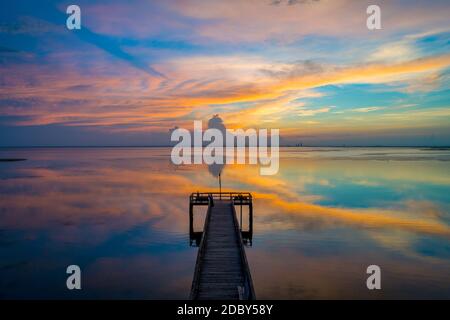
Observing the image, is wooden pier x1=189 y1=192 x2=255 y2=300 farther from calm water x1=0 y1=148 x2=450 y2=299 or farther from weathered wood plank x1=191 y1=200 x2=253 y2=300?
calm water x1=0 y1=148 x2=450 y2=299

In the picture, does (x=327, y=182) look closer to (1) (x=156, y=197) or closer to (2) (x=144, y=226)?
(1) (x=156, y=197)

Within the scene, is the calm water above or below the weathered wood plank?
below

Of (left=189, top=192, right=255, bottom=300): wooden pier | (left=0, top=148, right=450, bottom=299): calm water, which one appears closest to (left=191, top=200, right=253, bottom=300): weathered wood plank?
(left=189, top=192, right=255, bottom=300): wooden pier

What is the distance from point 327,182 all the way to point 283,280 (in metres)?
40.8

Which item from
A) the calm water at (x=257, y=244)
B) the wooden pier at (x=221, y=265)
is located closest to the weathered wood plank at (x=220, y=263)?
the wooden pier at (x=221, y=265)

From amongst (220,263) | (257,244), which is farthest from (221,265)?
(257,244)

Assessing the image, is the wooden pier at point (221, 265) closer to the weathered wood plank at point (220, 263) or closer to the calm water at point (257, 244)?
the weathered wood plank at point (220, 263)

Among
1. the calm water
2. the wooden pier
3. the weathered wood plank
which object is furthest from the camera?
the calm water

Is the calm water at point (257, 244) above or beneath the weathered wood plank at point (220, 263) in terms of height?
beneath

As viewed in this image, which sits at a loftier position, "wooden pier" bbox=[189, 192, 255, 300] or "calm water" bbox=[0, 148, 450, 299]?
"wooden pier" bbox=[189, 192, 255, 300]

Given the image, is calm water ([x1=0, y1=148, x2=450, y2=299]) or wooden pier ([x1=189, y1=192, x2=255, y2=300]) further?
calm water ([x1=0, y1=148, x2=450, y2=299])

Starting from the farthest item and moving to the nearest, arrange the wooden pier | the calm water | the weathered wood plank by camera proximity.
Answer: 1. the calm water
2. the weathered wood plank
3. the wooden pier

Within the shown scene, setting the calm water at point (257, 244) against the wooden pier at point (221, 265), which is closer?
the wooden pier at point (221, 265)
